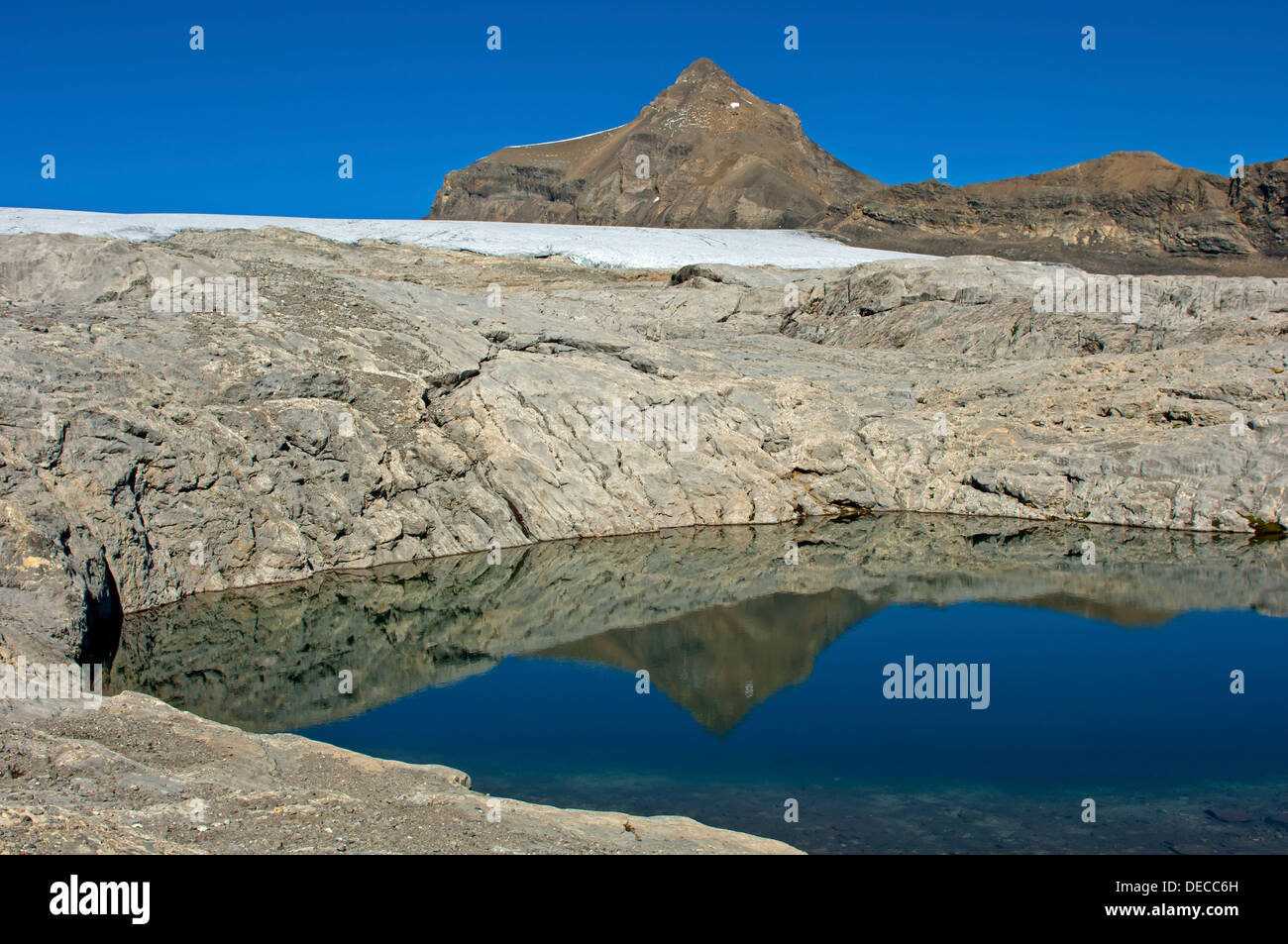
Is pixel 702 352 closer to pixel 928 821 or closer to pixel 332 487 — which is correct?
pixel 332 487

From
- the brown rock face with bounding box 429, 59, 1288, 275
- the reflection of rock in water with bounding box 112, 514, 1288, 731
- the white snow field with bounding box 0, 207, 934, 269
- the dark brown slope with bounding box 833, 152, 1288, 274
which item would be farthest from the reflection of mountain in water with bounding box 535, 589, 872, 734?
the dark brown slope with bounding box 833, 152, 1288, 274

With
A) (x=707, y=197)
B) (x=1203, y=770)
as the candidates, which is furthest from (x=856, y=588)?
(x=707, y=197)

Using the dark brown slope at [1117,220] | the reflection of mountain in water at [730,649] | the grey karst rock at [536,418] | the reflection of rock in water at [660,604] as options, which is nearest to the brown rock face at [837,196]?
the dark brown slope at [1117,220]

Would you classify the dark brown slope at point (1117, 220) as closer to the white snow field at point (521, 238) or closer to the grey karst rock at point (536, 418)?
the white snow field at point (521, 238)

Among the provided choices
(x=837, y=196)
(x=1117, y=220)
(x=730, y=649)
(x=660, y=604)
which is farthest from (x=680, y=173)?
(x=730, y=649)

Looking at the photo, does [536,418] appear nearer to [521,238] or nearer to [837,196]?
[521,238]
